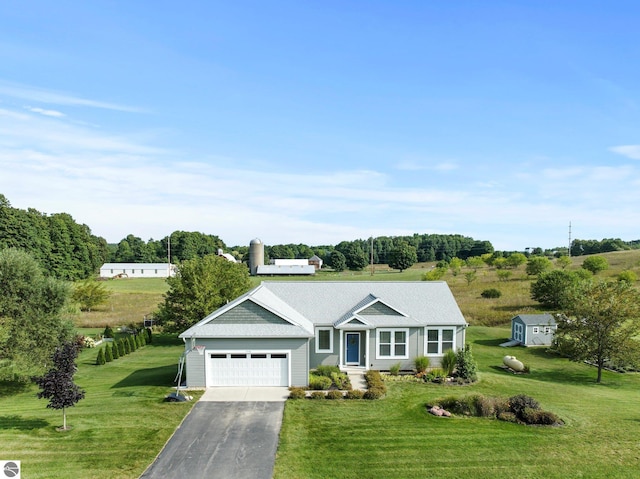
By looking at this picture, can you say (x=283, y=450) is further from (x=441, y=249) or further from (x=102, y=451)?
(x=441, y=249)

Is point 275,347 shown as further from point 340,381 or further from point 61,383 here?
point 61,383

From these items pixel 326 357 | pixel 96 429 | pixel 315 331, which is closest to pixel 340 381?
pixel 326 357

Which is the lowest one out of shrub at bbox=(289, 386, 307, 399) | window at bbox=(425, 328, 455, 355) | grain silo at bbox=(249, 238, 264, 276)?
shrub at bbox=(289, 386, 307, 399)

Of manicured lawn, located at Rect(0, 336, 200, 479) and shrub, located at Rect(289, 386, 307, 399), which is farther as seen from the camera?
shrub, located at Rect(289, 386, 307, 399)

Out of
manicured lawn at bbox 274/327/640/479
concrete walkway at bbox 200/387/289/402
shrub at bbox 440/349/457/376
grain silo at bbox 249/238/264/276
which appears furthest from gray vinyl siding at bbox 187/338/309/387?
grain silo at bbox 249/238/264/276

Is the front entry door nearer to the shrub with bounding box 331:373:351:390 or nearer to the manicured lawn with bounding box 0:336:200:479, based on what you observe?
the shrub with bounding box 331:373:351:390

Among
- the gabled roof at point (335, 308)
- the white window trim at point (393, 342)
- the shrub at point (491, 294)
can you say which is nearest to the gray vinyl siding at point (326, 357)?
the gabled roof at point (335, 308)
